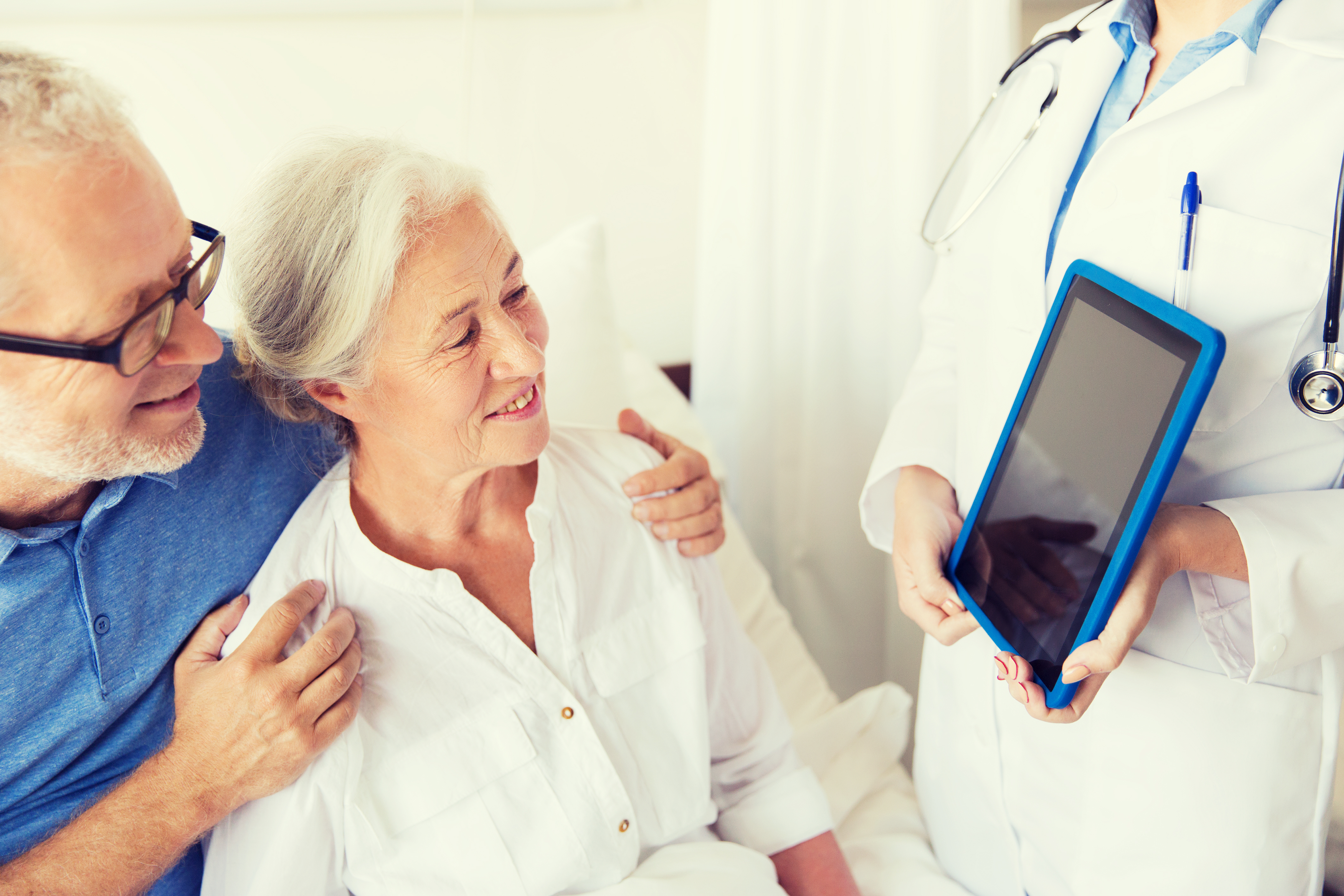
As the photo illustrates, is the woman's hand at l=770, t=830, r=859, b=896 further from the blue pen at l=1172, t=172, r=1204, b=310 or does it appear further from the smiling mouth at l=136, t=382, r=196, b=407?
the smiling mouth at l=136, t=382, r=196, b=407

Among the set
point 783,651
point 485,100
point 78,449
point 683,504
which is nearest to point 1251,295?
point 683,504

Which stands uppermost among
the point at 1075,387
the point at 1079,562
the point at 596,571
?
the point at 1075,387

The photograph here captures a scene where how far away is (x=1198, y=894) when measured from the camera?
0.85 metres

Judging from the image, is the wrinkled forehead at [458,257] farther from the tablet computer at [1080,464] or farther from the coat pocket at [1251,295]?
the coat pocket at [1251,295]

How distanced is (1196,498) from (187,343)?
978 millimetres

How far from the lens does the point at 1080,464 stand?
2.70 ft

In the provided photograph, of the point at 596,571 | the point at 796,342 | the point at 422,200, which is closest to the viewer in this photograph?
the point at 422,200

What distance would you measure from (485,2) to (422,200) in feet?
2.74

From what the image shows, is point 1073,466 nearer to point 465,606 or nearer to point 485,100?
point 465,606

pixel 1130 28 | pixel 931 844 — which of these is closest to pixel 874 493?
pixel 931 844

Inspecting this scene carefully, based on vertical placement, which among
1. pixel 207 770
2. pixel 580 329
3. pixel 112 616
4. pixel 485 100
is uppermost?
pixel 485 100

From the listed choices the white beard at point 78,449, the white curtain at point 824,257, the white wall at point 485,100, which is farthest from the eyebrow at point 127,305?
the white curtain at point 824,257

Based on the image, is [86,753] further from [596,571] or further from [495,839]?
[596,571]

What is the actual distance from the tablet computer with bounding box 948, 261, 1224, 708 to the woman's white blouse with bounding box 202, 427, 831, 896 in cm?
38
